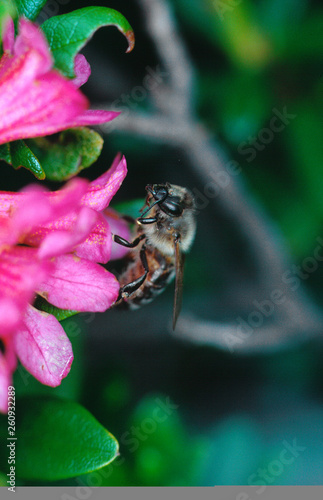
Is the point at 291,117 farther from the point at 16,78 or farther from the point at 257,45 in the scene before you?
the point at 16,78

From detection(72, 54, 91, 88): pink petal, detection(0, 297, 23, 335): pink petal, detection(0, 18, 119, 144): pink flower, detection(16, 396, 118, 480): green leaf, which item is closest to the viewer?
detection(0, 297, 23, 335): pink petal

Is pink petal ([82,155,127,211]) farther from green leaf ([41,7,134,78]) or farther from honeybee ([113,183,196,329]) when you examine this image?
honeybee ([113,183,196,329])

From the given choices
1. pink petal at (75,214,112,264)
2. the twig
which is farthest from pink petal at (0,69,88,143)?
the twig

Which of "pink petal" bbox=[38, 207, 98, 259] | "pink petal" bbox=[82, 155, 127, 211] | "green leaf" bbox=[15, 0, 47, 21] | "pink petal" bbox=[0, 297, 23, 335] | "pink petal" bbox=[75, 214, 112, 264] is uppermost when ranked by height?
"green leaf" bbox=[15, 0, 47, 21]

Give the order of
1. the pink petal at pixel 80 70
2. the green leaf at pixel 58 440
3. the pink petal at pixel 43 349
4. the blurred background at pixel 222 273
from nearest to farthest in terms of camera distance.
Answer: the pink petal at pixel 43 349 < the pink petal at pixel 80 70 < the green leaf at pixel 58 440 < the blurred background at pixel 222 273

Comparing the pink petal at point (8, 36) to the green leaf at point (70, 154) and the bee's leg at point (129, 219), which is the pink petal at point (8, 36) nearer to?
the green leaf at point (70, 154)

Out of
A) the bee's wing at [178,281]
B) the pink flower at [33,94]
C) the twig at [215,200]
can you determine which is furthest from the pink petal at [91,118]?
the twig at [215,200]

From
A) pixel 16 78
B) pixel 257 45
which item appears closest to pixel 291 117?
pixel 257 45

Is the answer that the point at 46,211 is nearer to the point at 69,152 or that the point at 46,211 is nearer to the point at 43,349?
the point at 43,349
